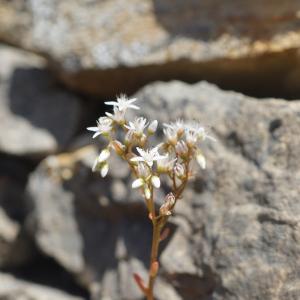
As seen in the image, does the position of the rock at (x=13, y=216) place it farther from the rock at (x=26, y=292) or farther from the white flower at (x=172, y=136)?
the white flower at (x=172, y=136)

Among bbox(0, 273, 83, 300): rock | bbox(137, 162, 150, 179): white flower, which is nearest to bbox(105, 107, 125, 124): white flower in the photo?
bbox(137, 162, 150, 179): white flower

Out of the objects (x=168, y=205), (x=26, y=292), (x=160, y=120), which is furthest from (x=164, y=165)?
(x=26, y=292)

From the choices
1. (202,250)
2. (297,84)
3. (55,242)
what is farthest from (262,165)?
(55,242)

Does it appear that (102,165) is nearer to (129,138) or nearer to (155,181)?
(129,138)

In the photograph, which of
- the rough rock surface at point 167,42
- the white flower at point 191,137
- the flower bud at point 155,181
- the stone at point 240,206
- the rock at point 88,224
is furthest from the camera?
the rough rock surface at point 167,42

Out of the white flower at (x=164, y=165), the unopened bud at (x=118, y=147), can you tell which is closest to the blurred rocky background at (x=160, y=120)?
the white flower at (x=164, y=165)

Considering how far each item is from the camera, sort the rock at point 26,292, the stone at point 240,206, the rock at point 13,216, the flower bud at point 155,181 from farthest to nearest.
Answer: the rock at point 13,216 → the rock at point 26,292 → the stone at point 240,206 → the flower bud at point 155,181

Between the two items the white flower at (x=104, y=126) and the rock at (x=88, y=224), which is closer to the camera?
the white flower at (x=104, y=126)

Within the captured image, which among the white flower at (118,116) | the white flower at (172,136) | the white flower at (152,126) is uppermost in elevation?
the white flower at (118,116)

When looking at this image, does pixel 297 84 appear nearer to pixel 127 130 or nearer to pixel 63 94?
pixel 127 130
